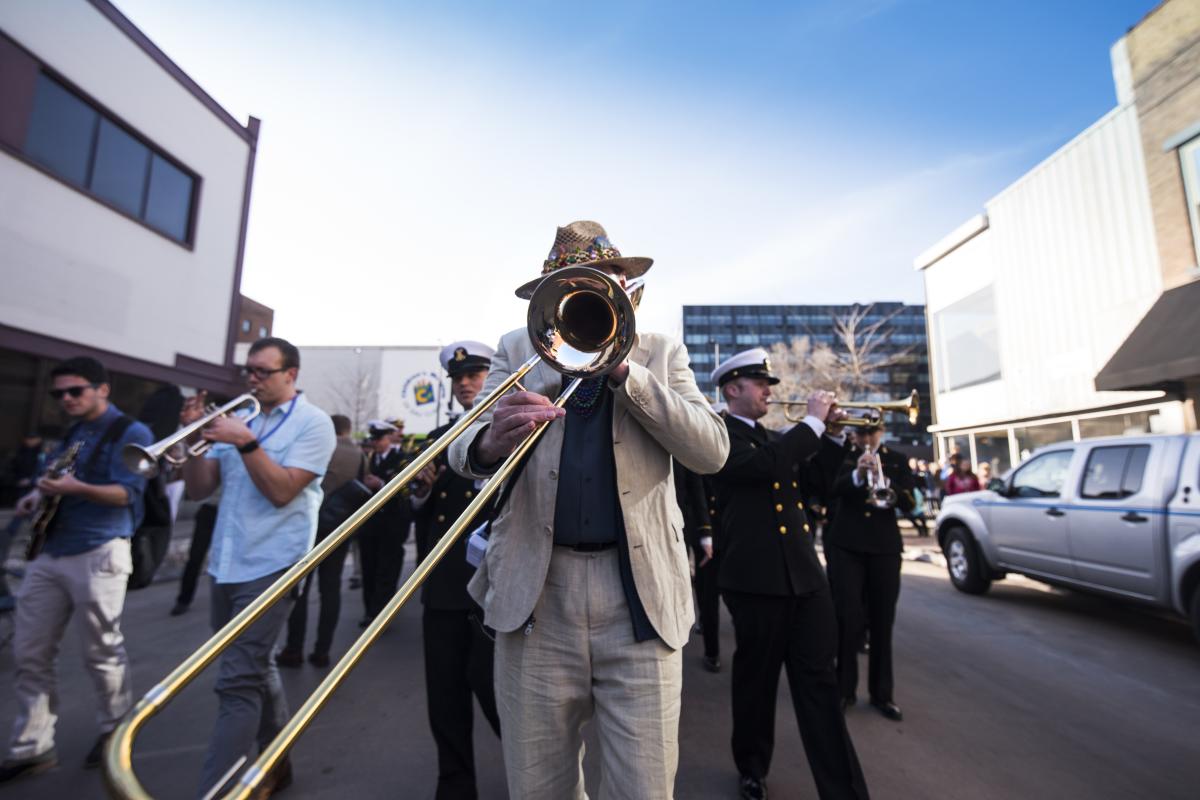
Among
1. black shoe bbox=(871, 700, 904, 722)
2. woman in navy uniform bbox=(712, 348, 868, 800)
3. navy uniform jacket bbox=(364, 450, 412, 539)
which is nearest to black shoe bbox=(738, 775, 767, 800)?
woman in navy uniform bbox=(712, 348, 868, 800)

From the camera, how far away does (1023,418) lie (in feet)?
56.6

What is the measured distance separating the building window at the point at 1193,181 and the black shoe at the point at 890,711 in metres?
13.8

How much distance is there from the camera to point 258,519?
2.86m

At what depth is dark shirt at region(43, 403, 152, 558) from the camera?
3322 mm

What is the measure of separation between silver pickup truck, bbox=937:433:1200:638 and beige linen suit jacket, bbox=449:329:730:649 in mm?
6260

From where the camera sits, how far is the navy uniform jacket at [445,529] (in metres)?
2.97

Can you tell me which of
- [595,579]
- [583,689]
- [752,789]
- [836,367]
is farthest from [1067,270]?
[583,689]

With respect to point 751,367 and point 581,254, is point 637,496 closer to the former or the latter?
point 581,254

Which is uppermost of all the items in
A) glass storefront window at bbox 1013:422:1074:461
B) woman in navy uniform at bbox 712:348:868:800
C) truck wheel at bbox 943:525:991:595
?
glass storefront window at bbox 1013:422:1074:461

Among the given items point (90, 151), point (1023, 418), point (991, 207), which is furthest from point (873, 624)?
point (991, 207)

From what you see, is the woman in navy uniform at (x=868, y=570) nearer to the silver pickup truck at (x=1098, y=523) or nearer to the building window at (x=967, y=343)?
the silver pickup truck at (x=1098, y=523)

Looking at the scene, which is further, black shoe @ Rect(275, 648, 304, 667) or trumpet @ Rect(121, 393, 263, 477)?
black shoe @ Rect(275, 648, 304, 667)

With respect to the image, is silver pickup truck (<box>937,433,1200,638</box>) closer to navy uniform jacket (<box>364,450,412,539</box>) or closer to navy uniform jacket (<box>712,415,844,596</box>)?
navy uniform jacket (<box>712,415,844,596</box>)

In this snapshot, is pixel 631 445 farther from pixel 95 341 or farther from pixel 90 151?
pixel 90 151
